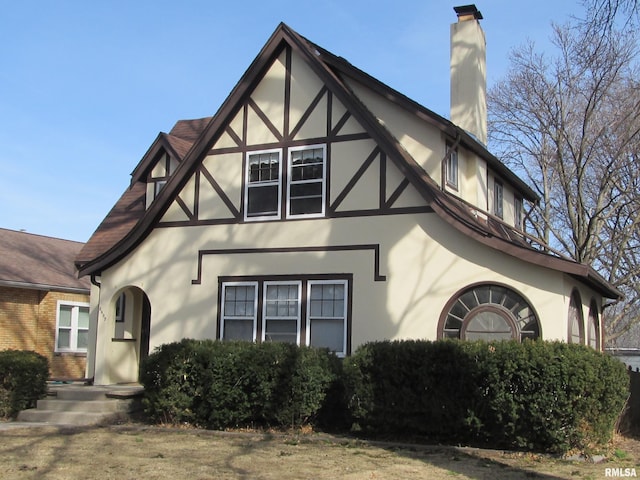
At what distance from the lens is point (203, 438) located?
12.5 metres

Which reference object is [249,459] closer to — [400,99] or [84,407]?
[84,407]

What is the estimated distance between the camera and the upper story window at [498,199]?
66.6 feet

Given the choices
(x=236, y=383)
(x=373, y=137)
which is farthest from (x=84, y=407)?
(x=373, y=137)

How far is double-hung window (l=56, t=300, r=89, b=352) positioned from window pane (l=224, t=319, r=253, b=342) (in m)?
12.4

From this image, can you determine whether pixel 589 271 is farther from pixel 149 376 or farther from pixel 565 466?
pixel 149 376

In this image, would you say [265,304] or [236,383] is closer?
[236,383]

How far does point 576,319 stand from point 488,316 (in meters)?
2.58

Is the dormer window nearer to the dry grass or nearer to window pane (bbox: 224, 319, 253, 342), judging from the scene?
window pane (bbox: 224, 319, 253, 342)

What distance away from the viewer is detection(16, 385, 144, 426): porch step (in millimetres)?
14719

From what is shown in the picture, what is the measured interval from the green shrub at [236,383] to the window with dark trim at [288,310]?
225 cm

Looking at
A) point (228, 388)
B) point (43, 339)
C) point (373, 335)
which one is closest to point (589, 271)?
point (373, 335)

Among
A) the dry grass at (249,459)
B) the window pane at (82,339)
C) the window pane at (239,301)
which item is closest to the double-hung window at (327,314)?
the window pane at (239,301)

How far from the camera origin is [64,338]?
28.0 m

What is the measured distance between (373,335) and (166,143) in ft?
28.2
